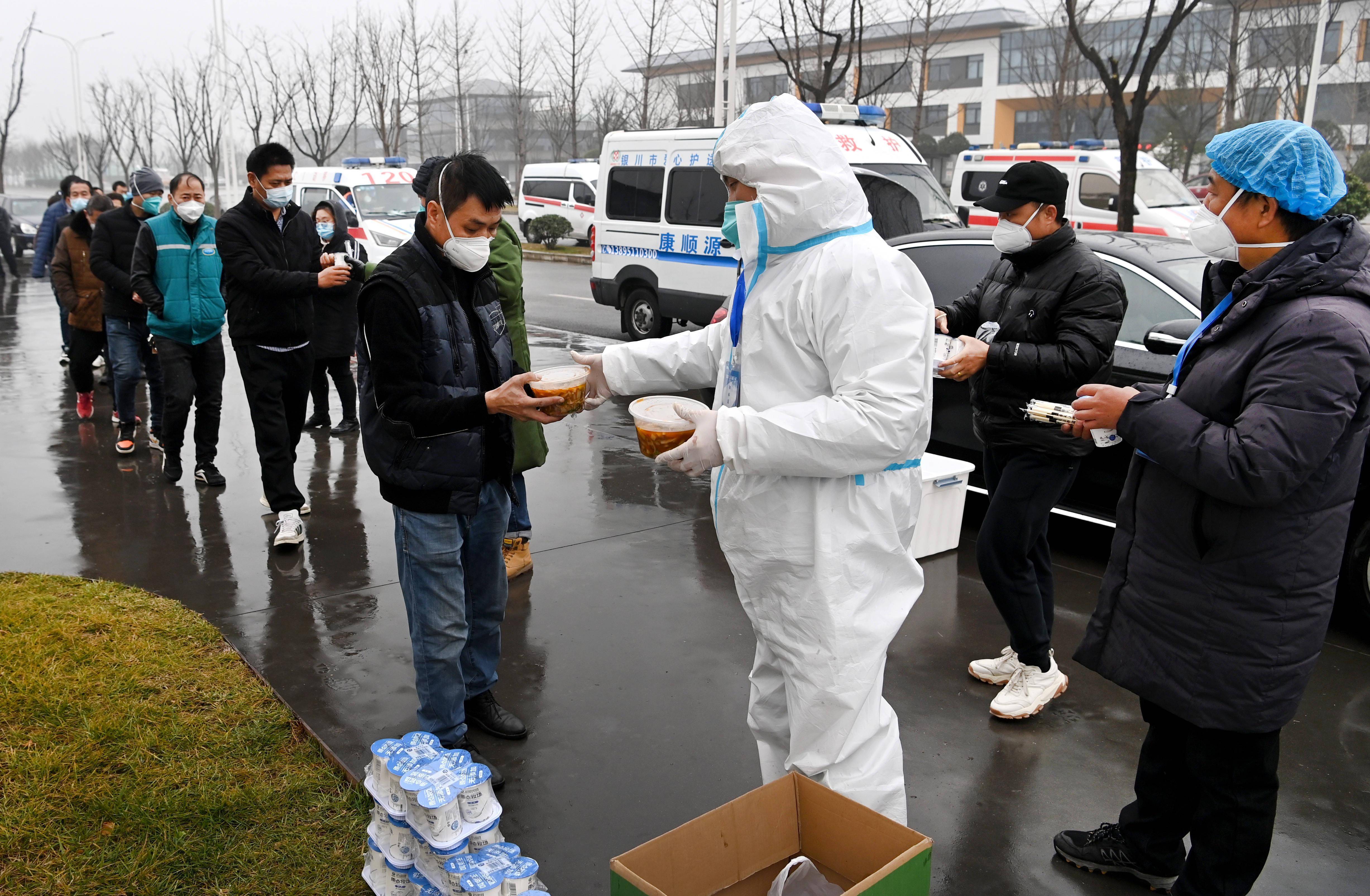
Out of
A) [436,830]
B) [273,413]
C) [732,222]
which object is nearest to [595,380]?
[732,222]

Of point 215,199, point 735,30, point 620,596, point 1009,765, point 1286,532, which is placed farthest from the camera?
point 215,199

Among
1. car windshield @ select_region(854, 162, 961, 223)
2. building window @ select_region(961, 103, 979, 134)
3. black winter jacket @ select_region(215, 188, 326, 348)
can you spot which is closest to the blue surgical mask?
black winter jacket @ select_region(215, 188, 326, 348)

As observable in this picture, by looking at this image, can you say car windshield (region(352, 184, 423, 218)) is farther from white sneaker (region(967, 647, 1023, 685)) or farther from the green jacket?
white sneaker (region(967, 647, 1023, 685))

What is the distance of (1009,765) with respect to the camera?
3551 millimetres

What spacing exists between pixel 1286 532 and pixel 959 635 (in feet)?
7.69

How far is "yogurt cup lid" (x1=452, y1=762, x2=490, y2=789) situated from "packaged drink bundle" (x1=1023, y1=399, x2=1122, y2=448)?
5.30 ft

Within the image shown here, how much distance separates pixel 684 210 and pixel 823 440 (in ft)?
33.8

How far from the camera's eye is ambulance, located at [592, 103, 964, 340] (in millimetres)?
10992

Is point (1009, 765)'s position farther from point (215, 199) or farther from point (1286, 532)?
point (215, 199)

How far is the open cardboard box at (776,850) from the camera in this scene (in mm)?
2092

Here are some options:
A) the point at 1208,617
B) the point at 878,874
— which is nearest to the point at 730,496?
the point at 878,874

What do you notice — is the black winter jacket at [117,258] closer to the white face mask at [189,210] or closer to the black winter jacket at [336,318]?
the white face mask at [189,210]

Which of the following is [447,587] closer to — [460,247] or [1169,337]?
[460,247]

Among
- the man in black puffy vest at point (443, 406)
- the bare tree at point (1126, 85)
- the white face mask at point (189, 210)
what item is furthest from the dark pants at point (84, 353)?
the bare tree at point (1126, 85)
